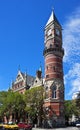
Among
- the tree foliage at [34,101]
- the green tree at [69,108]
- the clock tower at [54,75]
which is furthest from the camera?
the green tree at [69,108]

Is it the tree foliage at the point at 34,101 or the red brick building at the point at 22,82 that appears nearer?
the tree foliage at the point at 34,101

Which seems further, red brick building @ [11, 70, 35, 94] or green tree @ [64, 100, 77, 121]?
red brick building @ [11, 70, 35, 94]

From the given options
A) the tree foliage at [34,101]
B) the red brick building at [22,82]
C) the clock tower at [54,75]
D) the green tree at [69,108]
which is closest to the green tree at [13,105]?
the tree foliage at [34,101]

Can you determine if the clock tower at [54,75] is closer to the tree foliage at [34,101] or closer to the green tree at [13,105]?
the tree foliage at [34,101]

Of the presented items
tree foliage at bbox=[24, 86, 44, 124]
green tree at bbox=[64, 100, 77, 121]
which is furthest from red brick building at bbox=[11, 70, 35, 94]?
tree foliage at bbox=[24, 86, 44, 124]

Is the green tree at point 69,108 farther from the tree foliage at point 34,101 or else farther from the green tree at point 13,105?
the tree foliage at point 34,101

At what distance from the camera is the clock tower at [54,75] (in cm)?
6575

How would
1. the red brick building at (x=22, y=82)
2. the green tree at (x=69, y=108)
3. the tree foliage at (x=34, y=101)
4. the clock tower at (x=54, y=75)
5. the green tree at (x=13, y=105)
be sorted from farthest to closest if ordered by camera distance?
the red brick building at (x=22, y=82) → the green tree at (x=69, y=108) → the clock tower at (x=54, y=75) → the green tree at (x=13, y=105) → the tree foliage at (x=34, y=101)

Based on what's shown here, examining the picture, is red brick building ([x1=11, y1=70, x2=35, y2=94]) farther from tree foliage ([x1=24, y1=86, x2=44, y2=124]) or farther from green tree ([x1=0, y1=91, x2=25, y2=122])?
tree foliage ([x1=24, y1=86, x2=44, y2=124])

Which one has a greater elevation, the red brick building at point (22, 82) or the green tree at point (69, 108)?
the red brick building at point (22, 82)

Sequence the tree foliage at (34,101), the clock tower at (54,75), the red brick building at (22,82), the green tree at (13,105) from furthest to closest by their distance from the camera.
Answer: the red brick building at (22,82) → the clock tower at (54,75) → the green tree at (13,105) → the tree foliage at (34,101)

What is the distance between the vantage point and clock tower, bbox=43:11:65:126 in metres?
65.8

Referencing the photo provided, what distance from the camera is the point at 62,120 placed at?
218 feet

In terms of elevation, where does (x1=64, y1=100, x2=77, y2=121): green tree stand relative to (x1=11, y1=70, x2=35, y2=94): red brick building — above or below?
below
